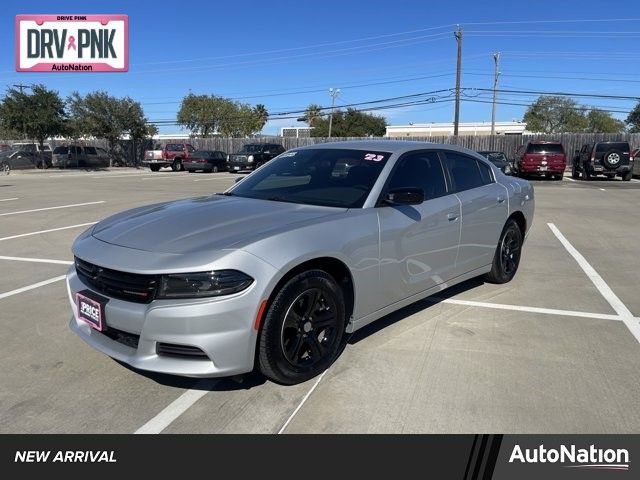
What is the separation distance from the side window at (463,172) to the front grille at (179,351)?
9.56 feet

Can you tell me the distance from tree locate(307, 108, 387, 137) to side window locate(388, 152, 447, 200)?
8228cm

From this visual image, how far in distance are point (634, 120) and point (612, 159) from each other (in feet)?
290

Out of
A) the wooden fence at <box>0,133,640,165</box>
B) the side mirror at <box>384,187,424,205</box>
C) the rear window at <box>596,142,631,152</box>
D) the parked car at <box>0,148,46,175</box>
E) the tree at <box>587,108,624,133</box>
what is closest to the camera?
the side mirror at <box>384,187,424,205</box>

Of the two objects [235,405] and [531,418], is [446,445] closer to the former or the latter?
[531,418]

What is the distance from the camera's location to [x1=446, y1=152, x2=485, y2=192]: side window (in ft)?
16.5

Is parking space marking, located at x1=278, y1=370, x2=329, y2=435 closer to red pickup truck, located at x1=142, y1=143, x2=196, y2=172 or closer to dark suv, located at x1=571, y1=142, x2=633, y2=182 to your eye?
dark suv, located at x1=571, y1=142, x2=633, y2=182

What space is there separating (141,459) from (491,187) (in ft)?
13.8

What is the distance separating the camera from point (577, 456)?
9.05 feet

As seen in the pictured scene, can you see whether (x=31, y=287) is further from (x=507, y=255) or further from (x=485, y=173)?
(x=507, y=255)

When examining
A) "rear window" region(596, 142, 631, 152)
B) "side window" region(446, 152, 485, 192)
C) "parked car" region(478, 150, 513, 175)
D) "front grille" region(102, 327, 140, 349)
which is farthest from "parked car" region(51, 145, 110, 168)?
"front grille" region(102, 327, 140, 349)

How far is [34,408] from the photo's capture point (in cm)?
320

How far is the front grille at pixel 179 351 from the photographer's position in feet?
9.86

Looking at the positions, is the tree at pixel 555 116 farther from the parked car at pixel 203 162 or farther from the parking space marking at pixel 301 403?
the parking space marking at pixel 301 403

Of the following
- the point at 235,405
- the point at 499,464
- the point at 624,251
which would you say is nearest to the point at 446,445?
the point at 499,464
